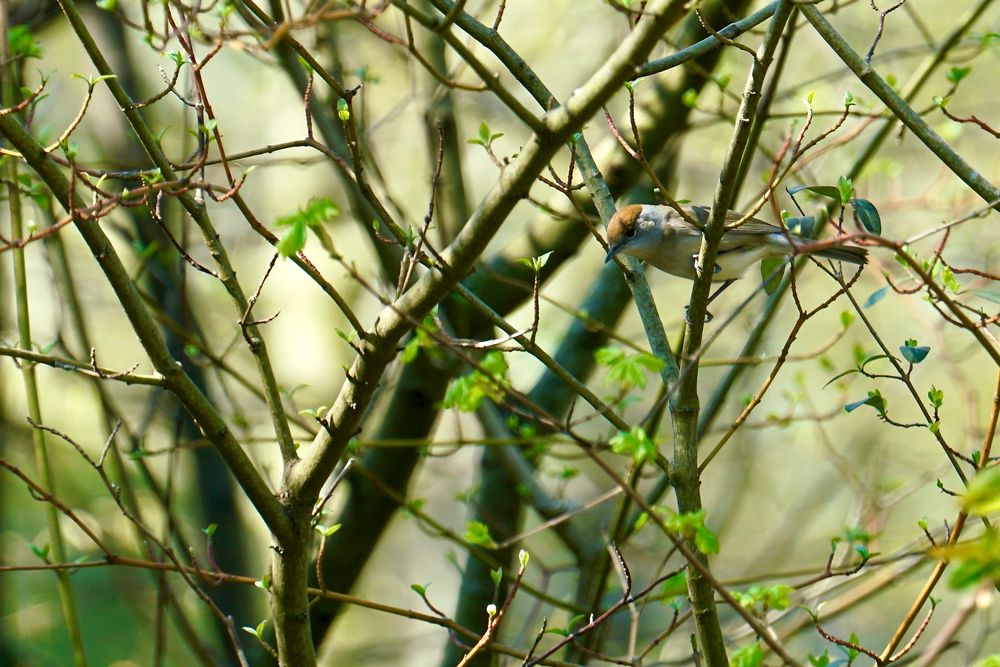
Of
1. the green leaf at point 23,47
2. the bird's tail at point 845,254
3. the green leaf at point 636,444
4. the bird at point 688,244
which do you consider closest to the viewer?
the green leaf at point 636,444

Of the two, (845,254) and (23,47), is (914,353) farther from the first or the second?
(23,47)

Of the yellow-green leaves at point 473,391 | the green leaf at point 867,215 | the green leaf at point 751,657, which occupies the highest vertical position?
the green leaf at point 867,215

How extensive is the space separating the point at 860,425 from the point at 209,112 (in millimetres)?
10071

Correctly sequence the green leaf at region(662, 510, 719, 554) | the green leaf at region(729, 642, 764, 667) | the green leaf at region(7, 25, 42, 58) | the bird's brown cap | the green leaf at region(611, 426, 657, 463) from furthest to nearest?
the bird's brown cap → the green leaf at region(7, 25, 42, 58) → the green leaf at region(729, 642, 764, 667) → the green leaf at region(662, 510, 719, 554) → the green leaf at region(611, 426, 657, 463)

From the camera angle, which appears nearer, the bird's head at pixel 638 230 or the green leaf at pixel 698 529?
the green leaf at pixel 698 529

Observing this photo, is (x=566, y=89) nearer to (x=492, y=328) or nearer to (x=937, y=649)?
(x=492, y=328)

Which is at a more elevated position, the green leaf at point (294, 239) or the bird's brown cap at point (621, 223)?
the bird's brown cap at point (621, 223)

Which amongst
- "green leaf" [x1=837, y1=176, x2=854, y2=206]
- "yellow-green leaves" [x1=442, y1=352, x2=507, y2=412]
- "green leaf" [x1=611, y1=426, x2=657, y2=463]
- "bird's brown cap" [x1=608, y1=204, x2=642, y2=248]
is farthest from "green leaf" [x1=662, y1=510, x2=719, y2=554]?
"bird's brown cap" [x1=608, y1=204, x2=642, y2=248]

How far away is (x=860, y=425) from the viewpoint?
11.3m

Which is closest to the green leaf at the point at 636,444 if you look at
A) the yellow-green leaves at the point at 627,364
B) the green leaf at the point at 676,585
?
the yellow-green leaves at the point at 627,364

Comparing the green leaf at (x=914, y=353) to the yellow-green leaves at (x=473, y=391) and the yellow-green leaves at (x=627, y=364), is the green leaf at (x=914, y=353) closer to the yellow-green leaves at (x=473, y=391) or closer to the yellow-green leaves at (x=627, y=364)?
the yellow-green leaves at (x=627, y=364)

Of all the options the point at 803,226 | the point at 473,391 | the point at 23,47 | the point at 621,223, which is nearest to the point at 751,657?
the point at 473,391

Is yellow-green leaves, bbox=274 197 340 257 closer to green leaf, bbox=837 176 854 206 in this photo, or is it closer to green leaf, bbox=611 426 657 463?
green leaf, bbox=611 426 657 463

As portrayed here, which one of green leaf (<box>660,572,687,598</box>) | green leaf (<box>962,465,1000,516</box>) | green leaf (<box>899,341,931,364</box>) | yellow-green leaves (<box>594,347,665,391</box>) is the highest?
green leaf (<box>899,341,931,364</box>)
